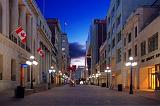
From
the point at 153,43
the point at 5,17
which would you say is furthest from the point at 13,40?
the point at 153,43

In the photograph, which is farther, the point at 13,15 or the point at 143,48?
the point at 143,48

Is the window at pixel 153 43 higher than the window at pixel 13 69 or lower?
higher

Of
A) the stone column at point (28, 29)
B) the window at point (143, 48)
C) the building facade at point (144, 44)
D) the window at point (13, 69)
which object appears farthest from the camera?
the stone column at point (28, 29)

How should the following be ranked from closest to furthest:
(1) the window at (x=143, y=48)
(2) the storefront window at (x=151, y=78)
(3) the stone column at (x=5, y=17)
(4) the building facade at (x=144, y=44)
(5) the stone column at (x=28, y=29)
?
(3) the stone column at (x=5, y=17) < (4) the building facade at (x=144, y=44) < (2) the storefront window at (x=151, y=78) < (1) the window at (x=143, y=48) < (5) the stone column at (x=28, y=29)

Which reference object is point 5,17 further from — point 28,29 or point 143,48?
point 28,29

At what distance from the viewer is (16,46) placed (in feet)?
178

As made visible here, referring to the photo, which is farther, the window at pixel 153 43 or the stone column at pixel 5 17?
the window at pixel 153 43

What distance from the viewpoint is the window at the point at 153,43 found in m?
49.4

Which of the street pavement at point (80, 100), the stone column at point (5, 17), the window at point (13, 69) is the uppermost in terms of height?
the stone column at point (5, 17)

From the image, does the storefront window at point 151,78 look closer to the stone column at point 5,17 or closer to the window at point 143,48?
the window at point 143,48

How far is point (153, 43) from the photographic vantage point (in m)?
51.2

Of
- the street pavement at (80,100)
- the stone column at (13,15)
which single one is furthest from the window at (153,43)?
the stone column at (13,15)

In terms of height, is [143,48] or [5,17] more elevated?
[5,17]

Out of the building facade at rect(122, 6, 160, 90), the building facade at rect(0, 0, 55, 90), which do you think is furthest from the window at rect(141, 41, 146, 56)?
the building facade at rect(0, 0, 55, 90)
